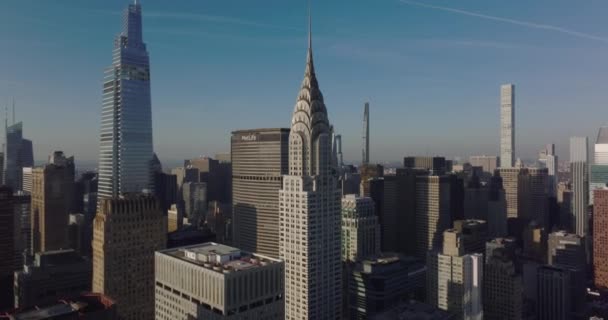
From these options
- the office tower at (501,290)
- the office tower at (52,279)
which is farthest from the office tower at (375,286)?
the office tower at (52,279)

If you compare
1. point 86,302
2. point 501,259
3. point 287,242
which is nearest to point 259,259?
point 287,242

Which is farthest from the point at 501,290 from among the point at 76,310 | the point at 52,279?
the point at 52,279

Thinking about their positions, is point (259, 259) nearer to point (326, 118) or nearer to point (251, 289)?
point (251, 289)

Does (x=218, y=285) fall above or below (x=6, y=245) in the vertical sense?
above

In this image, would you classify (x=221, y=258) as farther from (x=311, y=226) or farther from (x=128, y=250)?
(x=128, y=250)

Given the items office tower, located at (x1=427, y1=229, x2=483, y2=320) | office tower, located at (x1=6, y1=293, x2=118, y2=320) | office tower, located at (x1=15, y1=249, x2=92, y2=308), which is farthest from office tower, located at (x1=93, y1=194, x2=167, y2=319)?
office tower, located at (x1=427, y1=229, x2=483, y2=320)
